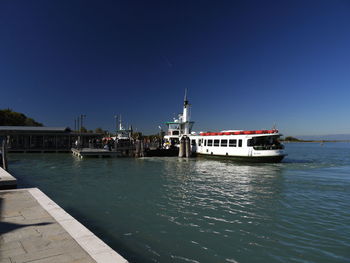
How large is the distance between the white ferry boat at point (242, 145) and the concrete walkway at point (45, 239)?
2686 cm

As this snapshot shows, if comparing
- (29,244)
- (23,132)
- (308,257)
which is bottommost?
(308,257)

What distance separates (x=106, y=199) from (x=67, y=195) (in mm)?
2468

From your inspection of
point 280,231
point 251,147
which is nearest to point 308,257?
point 280,231

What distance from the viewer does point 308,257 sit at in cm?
666

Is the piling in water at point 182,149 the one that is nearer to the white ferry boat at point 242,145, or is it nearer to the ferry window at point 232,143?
the white ferry boat at point 242,145

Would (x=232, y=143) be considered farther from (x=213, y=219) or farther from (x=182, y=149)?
(x=213, y=219)

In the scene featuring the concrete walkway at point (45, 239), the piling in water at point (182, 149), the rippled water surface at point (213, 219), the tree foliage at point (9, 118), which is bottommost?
the rippled water surface at point (213, 219)

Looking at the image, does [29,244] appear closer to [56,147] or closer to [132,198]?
[132,198]

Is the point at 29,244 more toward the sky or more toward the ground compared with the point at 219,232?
more toward the sky

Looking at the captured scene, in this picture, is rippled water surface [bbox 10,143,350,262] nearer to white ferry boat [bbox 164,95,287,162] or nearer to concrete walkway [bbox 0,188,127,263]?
concrete walkway [bbox 0,188,127,263]

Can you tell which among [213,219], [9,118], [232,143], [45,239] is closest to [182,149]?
[232,143]

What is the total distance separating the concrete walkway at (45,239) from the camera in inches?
181

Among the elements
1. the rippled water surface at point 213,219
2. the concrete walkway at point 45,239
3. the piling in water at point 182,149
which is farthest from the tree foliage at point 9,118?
the concrete walkway at point 45,239

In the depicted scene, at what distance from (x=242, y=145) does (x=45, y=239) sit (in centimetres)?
2916
